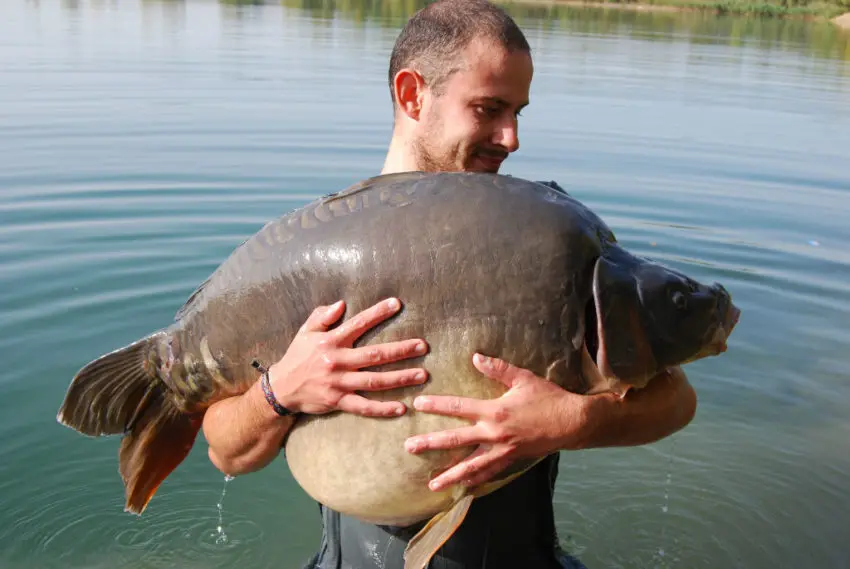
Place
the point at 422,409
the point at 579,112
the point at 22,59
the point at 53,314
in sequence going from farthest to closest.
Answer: the point at 22,59 < the point at 579,112 < the point at 53,314 < the point at 422,409

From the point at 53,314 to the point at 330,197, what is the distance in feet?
15.0

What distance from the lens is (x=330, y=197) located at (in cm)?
254

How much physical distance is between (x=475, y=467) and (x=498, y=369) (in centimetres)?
25

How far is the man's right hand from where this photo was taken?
2.35 metres

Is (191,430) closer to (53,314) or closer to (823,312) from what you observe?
(53,314)

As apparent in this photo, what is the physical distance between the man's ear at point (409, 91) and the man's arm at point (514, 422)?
1100 millimetres

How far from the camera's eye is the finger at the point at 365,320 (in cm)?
235

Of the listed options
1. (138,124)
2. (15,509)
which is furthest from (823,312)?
(138,124)

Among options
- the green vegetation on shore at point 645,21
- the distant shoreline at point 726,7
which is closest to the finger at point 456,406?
the green vegetation on shore at point 645,21

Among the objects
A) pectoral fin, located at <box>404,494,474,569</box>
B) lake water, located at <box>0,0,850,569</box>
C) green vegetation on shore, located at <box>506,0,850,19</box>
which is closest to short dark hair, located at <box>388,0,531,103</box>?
pectoral fin, located at <box>404,494,474,569</box>

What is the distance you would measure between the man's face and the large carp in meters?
0.52

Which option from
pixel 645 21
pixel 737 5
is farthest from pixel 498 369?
pixel 737 5

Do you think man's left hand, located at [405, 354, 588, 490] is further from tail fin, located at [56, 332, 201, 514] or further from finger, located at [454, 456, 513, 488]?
tail fin, located at [56, 332, 201, 514]

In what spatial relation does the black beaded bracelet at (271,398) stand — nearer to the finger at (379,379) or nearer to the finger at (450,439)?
the finger at (379,379)
